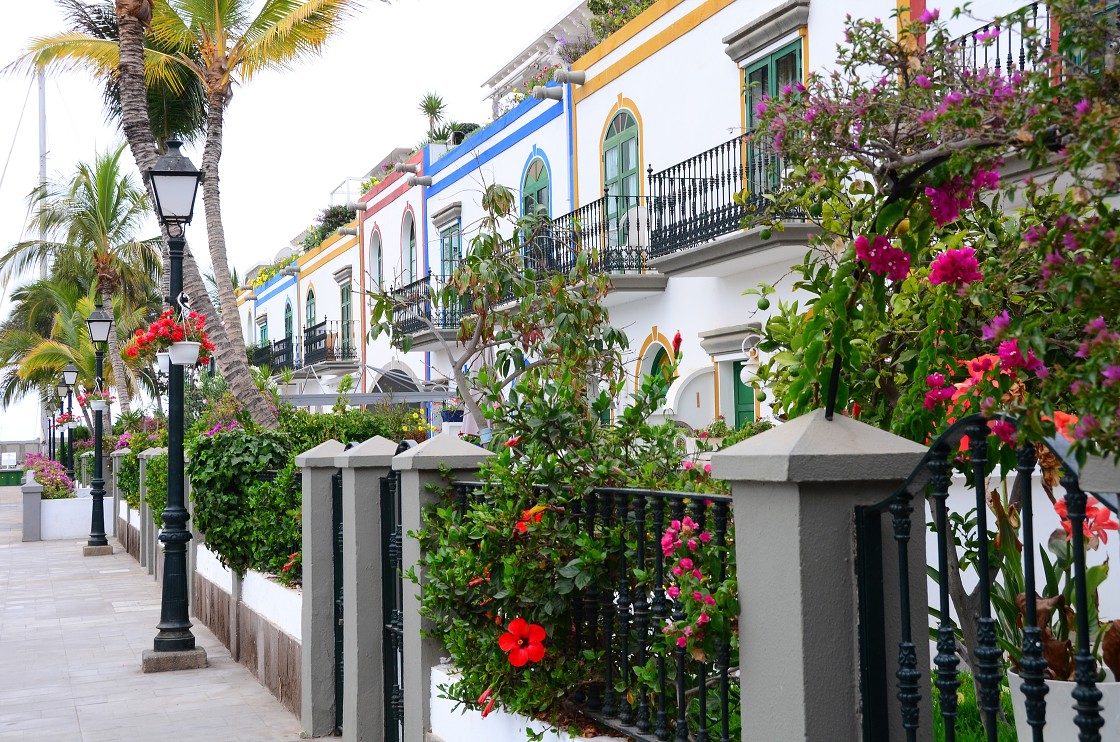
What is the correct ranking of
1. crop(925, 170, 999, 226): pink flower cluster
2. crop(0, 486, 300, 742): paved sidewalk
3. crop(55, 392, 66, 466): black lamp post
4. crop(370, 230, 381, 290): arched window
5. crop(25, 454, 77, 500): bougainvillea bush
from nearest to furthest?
1. crop(925, 170, 999, 226): pink flower cluster
2. crop(0, 486, 300, 742): paved sidewalk
3. crop(25, 454, 77, 500): bougainvillea bush
4. crop(370, 230, 381, 290): arched window
5. crop(55, 392, 66, 466): black lamp post

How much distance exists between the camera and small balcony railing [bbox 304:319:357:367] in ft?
106

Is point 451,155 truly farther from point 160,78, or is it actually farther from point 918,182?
point 918,182

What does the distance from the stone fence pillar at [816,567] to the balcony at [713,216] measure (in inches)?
389

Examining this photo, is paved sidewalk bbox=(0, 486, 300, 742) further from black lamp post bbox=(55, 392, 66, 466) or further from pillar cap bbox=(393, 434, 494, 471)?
black lamp post bbox=(55, 392, 66, 466)

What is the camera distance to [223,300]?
53.9ft

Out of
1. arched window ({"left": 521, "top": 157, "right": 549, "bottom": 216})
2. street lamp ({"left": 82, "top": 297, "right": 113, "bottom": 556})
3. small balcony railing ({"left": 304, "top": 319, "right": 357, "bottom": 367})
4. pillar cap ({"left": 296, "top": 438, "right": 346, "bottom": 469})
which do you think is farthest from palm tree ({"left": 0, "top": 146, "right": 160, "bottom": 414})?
pillar cap ({"left": 296, "top": 438, "right": 346, "bottom": 469})

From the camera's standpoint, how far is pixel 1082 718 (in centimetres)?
231

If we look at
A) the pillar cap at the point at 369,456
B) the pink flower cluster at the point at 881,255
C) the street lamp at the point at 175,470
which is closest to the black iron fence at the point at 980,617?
the pink flower cluster at the point at 881,255

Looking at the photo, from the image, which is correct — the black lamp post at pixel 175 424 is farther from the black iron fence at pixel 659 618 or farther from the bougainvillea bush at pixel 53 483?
the bougainvillea bush at pixel 53 483

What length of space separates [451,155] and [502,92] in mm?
2764

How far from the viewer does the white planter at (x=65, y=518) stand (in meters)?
28.4

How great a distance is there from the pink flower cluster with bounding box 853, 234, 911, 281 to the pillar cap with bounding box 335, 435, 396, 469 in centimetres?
448

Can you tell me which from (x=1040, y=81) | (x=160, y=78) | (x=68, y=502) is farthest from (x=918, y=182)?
(x=68, y=502)

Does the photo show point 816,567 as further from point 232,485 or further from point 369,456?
point 232,485
